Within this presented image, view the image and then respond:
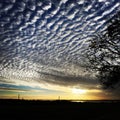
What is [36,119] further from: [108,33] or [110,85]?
[108,33]

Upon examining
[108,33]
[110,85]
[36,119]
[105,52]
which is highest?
[108,33]

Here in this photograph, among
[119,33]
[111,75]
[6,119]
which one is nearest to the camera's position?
[6,119]

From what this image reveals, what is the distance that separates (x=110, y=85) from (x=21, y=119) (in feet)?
35.1

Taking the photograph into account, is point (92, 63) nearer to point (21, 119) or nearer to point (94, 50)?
point (94, 50)

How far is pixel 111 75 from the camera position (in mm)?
22469

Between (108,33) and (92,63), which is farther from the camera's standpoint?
(92,63)

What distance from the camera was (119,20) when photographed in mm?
20734

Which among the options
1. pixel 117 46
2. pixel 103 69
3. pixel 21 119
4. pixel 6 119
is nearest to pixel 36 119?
pixel 21 119

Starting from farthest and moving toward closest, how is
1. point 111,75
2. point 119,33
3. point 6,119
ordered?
point 111,75, point 119,33, point 6,119

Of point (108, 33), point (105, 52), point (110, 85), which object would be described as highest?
point (108, 33)

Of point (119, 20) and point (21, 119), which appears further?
point (119, 20)

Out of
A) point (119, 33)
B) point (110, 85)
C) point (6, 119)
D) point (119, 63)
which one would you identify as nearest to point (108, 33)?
point (119, 33)

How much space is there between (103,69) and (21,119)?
10.0m

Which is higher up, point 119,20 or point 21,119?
point 119,20
